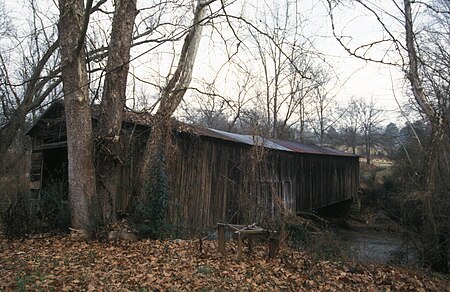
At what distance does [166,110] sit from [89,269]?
5.50 meters

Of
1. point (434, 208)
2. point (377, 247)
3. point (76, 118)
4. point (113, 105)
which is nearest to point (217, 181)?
point (113, 105)

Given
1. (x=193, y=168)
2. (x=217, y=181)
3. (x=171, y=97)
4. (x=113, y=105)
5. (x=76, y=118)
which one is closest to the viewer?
(x=76, y=118)

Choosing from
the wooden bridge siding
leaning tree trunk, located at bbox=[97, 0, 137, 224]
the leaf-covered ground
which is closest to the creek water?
the leaf-covered ground

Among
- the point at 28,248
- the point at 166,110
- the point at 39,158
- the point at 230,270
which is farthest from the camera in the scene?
the point at 39,158

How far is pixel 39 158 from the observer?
37.3 ft

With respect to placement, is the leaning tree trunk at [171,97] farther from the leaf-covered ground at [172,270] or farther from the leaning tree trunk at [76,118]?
the leaf-covered ground at [172,270]

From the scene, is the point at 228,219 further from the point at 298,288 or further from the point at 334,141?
the point at 334,141

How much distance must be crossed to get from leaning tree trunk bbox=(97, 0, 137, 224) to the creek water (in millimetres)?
5597

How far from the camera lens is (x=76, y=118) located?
26.0ft

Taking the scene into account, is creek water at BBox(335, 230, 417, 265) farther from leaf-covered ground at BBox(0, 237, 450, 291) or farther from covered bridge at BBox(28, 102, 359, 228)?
covered bridge at BBox(28, 102, 359, 228)

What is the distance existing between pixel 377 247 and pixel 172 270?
11730 mm

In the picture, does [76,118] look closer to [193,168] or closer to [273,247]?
[193,168]

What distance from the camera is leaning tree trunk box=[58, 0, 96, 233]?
7.80 metres

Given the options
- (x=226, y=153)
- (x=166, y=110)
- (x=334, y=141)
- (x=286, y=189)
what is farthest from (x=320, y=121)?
(x=166, y=110)
